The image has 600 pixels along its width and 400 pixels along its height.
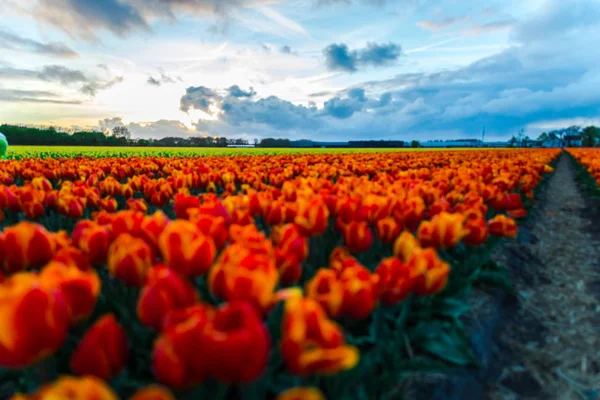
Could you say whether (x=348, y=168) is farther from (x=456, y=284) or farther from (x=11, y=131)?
(x=11, y=131)

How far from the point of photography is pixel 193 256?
5.54ft

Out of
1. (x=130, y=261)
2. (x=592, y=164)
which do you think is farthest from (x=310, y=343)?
(x=592, y=164)

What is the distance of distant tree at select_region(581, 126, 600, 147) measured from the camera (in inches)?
5202

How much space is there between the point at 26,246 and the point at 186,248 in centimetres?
82

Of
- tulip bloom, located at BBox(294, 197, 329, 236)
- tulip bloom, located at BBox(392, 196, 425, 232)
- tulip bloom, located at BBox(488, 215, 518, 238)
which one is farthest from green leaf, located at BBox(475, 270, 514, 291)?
tulip bloom, located at BBox(294, 197, 329, 236)

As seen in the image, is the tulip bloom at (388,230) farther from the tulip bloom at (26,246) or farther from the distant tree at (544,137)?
the distant tree at (544,137)

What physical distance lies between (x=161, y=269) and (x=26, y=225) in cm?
93

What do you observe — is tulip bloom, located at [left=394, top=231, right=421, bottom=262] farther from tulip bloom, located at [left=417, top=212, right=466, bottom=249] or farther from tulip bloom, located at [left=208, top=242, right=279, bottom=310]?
tulip bloom, located at [left=208, top=242, right=279, bottom=310]

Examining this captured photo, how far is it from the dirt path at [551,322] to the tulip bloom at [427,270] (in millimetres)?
1478

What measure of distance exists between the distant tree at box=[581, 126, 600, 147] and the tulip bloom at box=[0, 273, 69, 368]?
155887 millimetres

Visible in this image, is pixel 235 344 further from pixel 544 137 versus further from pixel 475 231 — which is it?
pixel 544 137

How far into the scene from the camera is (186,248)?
168 cm

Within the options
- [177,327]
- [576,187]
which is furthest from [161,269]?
[576,187]

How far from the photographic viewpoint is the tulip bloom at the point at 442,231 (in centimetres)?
254
